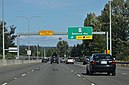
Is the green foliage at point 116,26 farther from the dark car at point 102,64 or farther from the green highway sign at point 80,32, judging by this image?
the dark car at point 102,64

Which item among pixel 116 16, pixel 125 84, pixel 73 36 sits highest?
pixel 116 16

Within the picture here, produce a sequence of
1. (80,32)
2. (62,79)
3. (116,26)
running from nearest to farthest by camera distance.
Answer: (62,79), (80,32), (116,26)

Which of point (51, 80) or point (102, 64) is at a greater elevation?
point (102, 64)

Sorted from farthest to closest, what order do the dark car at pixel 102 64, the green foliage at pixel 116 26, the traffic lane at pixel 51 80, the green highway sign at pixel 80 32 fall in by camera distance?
1. the green foliage at pixel 116 26
2. the green highway sign at pixel 80 32
3. the dark car at pixel 102 64
4. the traffic lane at pixel 51 80

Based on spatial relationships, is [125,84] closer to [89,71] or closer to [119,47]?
[89,71]

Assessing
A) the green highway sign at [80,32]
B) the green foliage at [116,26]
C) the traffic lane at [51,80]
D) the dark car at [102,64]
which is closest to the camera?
the traffic lane at [51,80]

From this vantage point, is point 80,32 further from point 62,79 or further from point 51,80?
point 51,80

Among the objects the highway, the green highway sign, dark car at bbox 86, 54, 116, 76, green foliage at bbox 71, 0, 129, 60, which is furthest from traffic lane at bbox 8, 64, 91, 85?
green foliage at bbox 71, 0, 129, 60

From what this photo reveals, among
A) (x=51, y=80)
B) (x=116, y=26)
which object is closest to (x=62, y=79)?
(x=51, y=80)

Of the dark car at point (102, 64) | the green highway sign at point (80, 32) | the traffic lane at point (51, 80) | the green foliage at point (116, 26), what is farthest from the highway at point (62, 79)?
the green foliage at point (116, 26)

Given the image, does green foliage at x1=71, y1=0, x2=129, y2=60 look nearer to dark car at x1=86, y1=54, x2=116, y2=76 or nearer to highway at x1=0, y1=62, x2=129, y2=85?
highway at x1=0, y1=62, x2=129, y2=85

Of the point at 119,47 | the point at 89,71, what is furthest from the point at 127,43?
the point at 89,71

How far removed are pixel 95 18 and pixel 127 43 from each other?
981 inches

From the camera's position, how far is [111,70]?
29469mm
